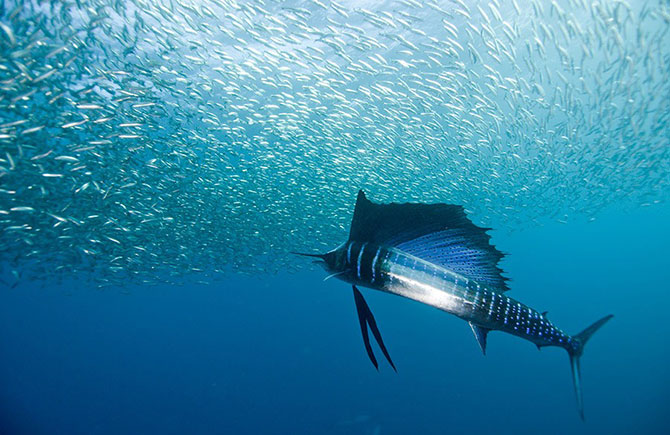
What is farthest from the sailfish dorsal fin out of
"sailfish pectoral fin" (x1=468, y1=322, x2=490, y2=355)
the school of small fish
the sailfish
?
the school of small fish

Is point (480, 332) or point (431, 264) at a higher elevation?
point (431, 264)

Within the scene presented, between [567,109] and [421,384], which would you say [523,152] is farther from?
[421,384]

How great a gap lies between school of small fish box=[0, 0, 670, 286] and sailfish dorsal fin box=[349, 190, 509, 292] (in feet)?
17.7

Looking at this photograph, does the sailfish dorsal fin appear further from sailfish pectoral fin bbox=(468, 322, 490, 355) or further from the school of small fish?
the school of small fish

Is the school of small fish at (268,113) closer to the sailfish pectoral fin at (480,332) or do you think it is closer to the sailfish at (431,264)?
the sailfish at (431,264)

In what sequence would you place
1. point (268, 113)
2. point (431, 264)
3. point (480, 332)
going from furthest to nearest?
1. point (268, 113)
2. point (480, 332)
3. point (431, 264)

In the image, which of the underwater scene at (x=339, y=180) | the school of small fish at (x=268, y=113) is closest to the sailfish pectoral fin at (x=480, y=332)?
the underwater scene at (x=339, y=180)

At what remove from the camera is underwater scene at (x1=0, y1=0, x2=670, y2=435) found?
16.3ft

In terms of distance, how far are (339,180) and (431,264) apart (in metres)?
11.1

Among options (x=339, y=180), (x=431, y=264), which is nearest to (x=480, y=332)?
(x=431, y=264)

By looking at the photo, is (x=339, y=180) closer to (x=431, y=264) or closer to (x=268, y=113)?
(x=268, y=113)

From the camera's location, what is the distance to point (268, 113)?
11531mm

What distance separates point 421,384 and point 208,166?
855 inches

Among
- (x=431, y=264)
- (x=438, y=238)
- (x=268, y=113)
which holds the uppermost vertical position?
(x=268, y=113)
